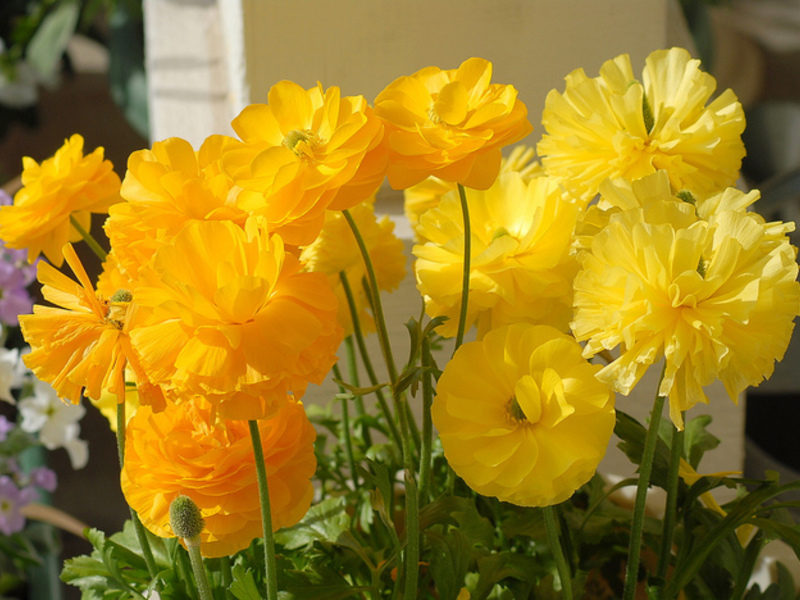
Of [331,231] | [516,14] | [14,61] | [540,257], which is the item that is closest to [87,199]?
[331,231]

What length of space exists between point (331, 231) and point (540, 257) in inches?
5.0

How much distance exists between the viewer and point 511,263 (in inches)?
14.8

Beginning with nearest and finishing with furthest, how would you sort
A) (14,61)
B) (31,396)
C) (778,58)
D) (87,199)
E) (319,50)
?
1. (87,199)
2. (319,50)
3. (31,396)
4. (14,61)
5. (778,58)

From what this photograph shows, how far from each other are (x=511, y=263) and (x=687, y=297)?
0.31ft

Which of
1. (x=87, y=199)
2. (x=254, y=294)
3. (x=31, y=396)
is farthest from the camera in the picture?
(x=31, y=396)

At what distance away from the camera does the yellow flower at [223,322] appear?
29cm

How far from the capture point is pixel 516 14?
0.75 metres

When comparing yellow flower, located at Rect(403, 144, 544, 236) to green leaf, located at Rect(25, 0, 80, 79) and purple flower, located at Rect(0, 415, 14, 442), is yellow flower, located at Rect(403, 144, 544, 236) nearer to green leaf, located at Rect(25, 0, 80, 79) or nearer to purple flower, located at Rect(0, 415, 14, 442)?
purple flower, located at Rect(0, 415, 14, 442)

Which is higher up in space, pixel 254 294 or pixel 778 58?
pixel 254 294

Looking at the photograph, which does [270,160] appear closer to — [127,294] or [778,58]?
[127,294]

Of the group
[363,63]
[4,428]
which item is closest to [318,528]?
[363,63]

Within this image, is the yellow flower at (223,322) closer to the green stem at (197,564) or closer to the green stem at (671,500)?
the green stem at (197,564)

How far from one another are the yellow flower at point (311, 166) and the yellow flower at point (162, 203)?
0.02m

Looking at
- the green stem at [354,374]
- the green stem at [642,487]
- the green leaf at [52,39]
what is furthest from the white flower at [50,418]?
the green leaf at [52,39]
